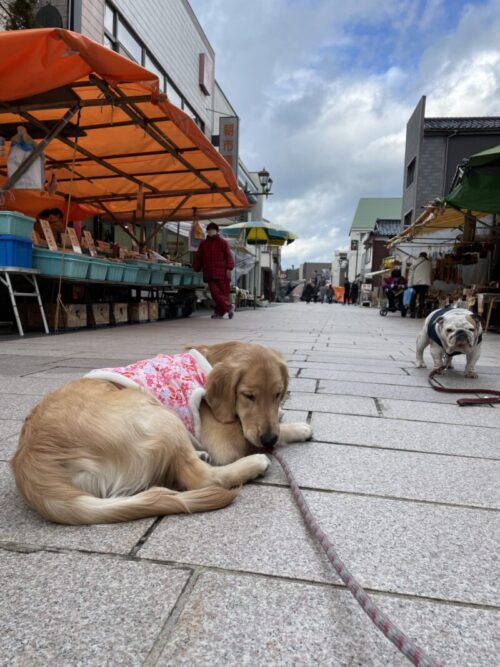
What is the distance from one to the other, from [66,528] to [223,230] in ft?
61.7

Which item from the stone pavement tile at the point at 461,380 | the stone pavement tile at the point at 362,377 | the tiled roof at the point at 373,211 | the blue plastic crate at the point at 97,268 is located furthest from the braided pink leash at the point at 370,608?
the tiled roof at the point at 373,211

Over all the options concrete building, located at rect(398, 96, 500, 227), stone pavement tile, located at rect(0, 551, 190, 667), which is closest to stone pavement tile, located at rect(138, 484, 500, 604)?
stone pavement tile, located at rect(0, 551, 190, 667)

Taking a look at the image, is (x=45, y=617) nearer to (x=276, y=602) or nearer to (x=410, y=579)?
(x=276, y=602)

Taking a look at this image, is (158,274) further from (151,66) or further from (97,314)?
(151,66)

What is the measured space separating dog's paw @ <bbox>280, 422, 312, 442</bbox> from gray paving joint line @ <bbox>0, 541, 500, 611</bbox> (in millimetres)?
1036

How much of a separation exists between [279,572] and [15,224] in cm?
557

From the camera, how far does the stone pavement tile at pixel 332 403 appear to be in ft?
9.23

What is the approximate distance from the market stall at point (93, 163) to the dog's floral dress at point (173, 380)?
3872 millimetres

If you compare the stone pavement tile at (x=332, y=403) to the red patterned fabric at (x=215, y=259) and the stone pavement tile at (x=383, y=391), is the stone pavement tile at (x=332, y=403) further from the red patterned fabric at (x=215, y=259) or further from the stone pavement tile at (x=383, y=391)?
the red patterned fabric at (x=215, y=259)

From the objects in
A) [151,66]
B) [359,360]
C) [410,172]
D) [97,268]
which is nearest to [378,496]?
[359,360]

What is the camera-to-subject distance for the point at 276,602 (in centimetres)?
97

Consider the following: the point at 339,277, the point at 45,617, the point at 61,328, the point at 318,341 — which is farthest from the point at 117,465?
the point at 339,277

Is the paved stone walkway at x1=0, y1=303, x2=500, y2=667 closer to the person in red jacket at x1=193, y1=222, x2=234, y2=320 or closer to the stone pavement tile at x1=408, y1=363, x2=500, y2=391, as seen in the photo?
the stone pavement tile at x1=408, y1=363, x2=500, y2=391

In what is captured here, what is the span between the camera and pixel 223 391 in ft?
6.00
